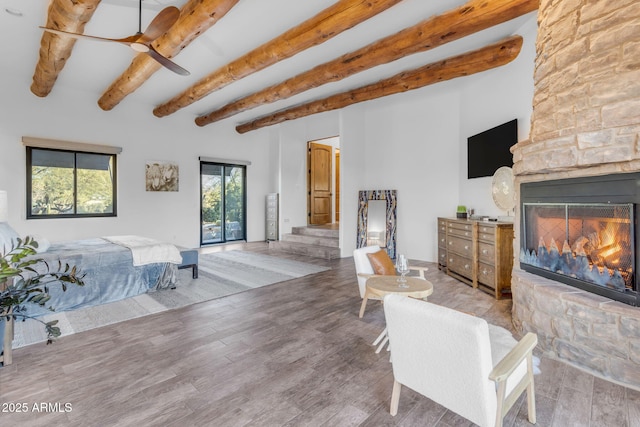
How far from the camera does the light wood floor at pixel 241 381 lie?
69.7 inches

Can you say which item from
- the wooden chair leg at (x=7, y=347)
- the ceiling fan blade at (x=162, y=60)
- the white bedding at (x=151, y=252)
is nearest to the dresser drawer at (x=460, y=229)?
the white bedding at (x=151, y=252)

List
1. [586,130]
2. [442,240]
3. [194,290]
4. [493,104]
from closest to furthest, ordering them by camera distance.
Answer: [586,130] < [194,290] < [493,104] < [442,240]

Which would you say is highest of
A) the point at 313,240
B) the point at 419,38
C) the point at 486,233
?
the point at 419,38

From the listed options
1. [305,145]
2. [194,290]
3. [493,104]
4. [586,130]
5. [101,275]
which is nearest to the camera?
[586,130]

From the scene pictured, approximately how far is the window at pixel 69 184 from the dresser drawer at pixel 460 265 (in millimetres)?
6714

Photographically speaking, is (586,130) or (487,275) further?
(487,275)

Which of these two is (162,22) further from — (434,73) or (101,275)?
(434,73)

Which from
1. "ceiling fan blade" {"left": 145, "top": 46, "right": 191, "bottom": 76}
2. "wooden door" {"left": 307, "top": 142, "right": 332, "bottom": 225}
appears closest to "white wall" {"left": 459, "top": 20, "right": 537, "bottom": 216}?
"wooden door" {"left": 307, "top": 142, "right": 332, "bottom": 225}

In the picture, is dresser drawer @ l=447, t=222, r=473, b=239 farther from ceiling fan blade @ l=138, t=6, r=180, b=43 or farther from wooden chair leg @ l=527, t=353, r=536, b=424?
ceiling fan blade @ l=138, t=6, r=180, b=43

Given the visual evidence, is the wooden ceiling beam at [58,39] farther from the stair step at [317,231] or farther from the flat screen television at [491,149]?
the stair step at [317,231]

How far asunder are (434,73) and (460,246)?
260cm

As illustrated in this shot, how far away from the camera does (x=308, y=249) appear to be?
6984mm

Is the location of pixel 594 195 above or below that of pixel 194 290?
above

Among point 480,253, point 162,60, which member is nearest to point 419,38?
point 480,253
